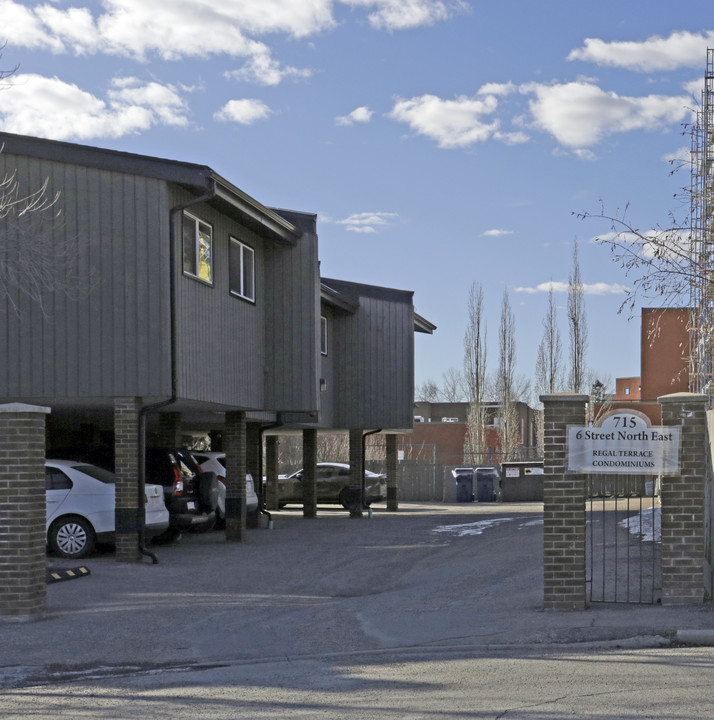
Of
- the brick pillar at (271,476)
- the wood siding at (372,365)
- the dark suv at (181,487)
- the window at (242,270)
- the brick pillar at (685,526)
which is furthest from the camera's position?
the brick pillar at (271,476)

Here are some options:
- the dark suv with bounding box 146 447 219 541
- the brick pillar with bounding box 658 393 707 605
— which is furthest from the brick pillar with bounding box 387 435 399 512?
the brick pillar with bounding box 658 393 707 605

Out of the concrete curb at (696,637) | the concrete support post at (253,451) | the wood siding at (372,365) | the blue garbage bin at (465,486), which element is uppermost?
the wood siding at (372,365)

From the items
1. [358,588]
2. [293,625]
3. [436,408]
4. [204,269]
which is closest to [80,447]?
[204,269]

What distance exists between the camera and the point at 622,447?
11.0m

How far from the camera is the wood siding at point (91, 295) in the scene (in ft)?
55.5

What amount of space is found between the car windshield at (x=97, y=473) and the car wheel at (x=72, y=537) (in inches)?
27.5

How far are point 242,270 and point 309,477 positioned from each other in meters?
10.5

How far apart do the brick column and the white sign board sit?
18.9 meters

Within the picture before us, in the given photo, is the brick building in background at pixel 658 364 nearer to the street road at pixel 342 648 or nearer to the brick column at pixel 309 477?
the brick column at pixel 309 477

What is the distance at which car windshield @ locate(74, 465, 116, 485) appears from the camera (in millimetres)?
17000

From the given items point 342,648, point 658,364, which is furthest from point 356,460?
point 342,648

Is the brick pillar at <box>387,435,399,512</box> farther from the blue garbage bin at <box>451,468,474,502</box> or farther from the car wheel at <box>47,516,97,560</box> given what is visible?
the car wheel at <box>47,516,97,560</box>

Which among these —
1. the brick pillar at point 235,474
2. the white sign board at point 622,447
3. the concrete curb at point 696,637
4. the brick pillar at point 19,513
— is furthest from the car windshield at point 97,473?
the concrete curb at point 696,637

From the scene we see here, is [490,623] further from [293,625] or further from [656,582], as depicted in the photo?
[656,582]
